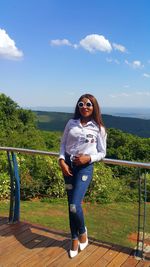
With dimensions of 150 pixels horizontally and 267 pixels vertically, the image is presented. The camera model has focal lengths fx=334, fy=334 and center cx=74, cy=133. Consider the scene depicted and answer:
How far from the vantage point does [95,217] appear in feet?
23.5

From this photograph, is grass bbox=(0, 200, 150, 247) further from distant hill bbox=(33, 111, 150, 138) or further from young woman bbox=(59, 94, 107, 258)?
distant hill bbox=(33, 111, 150, 138)

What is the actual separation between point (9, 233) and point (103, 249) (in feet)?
3.84

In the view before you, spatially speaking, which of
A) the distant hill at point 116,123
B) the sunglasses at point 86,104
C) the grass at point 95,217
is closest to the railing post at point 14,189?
the grass at point 95,217

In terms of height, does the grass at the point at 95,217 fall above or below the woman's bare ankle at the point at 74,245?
below

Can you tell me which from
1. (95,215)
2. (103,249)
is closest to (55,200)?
(95,215)

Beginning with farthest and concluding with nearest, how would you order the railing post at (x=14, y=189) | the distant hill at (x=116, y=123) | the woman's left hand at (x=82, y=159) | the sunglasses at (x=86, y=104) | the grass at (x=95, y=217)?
the distant hill at (x=116, y=123) → the grass at (x=95, y=217) → the railing post at (x=14, y=189) → the sunglasses at (x=86, y=104) → the woman's left hand at (x=82, y=159)

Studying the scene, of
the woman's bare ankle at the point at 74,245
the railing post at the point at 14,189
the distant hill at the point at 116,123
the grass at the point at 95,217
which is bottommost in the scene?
the distant hill at the point at 116,123

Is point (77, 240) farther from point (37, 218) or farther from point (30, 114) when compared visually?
point (30, 114)

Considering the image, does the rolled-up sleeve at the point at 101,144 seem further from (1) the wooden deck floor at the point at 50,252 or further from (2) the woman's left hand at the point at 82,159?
(1) the wooden deck floor at the point at 50,252

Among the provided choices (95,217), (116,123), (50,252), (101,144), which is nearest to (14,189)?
(50,252)

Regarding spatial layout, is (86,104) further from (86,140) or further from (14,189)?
(14,189)

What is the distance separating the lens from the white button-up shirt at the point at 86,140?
3389mm

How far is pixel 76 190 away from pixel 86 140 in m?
0.51

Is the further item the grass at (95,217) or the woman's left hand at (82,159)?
the grass at (95,217)
